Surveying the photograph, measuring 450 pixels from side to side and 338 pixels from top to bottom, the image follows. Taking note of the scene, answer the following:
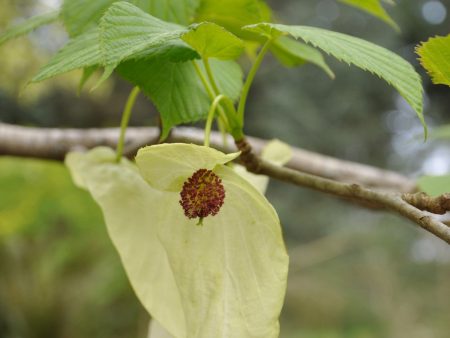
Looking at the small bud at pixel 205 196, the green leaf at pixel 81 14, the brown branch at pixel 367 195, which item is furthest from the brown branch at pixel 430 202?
the green leaf at pixel 81 14

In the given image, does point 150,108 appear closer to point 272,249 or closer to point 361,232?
point 361,232

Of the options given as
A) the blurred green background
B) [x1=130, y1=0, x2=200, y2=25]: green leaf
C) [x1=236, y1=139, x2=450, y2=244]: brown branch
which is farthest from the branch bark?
the blurred green background

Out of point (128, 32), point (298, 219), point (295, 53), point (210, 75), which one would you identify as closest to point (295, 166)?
point (295, 53)

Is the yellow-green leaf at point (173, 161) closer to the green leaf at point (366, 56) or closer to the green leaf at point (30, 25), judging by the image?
the green leaf at point (366, 56)

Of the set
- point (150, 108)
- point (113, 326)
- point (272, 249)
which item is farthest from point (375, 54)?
point (150, 108)

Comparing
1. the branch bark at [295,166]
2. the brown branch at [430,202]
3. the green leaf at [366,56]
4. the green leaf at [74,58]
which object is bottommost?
the branch bark at [295,166]

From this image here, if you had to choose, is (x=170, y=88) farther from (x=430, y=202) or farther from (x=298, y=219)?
(x=298, y=219)
